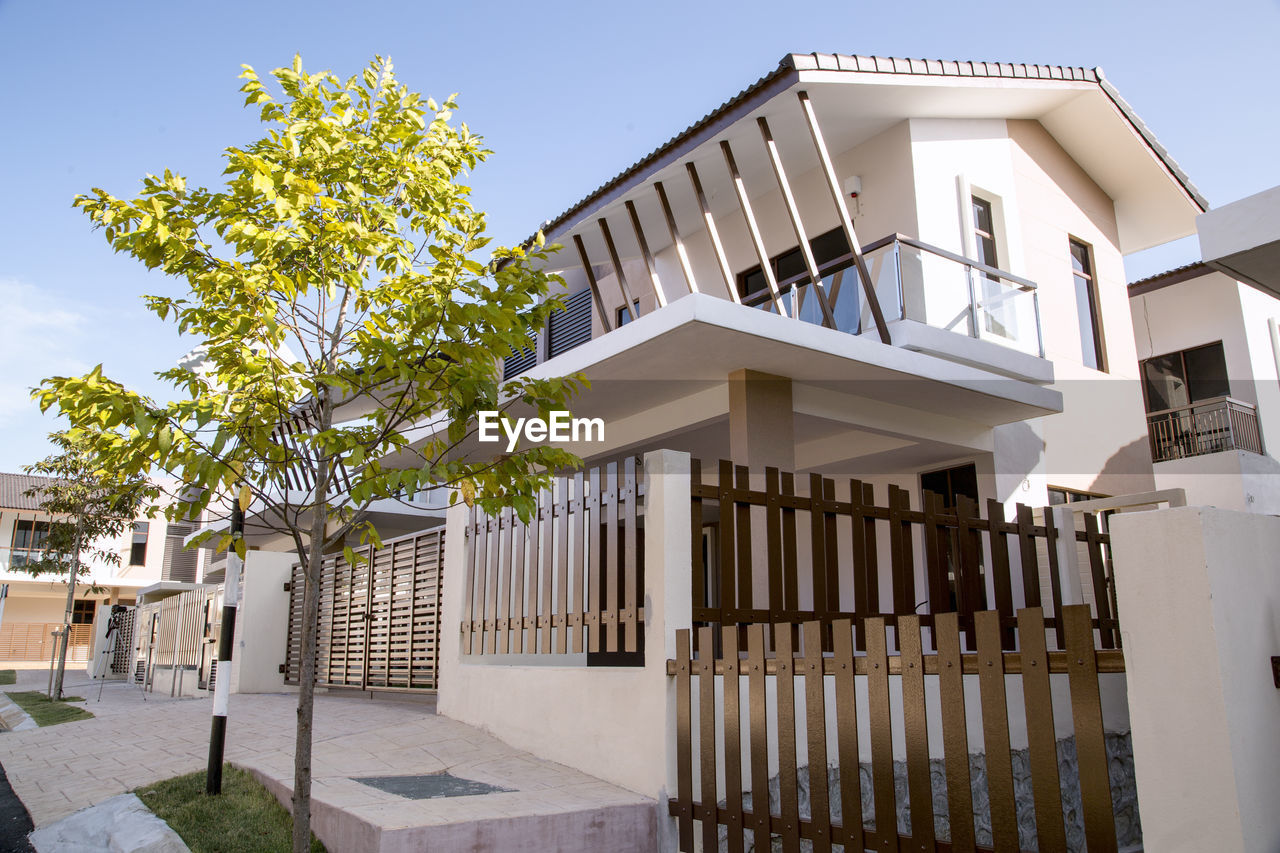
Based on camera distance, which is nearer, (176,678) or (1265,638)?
(1265,638)

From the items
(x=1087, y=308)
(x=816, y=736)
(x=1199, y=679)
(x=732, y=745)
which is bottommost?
(x=732, y=745)

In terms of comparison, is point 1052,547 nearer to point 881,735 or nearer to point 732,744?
point 732,744

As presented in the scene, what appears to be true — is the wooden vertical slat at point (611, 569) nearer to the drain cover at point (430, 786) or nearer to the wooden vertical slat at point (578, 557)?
the wooden vertical slat at point (578, 557)

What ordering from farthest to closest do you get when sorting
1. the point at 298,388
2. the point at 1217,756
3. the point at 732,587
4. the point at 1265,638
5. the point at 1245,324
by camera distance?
1. the point at 1245,324
2. the point at 732,587
3. the point at 298,388
4. the point at 1265,638
5. the point at 1217,756

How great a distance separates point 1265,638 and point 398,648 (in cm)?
1029

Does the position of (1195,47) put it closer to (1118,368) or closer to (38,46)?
(1118,368)

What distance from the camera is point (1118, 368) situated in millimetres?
15242

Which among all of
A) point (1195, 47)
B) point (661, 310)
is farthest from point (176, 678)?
point (1195, 47)

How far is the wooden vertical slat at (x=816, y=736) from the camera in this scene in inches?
183

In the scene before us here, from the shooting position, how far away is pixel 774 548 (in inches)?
264

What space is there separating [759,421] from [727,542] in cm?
370

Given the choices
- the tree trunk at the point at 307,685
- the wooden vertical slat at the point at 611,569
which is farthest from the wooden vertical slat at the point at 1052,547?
the tree trunk at the point at 307,685

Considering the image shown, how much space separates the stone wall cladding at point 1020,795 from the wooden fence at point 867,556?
936 millimetres

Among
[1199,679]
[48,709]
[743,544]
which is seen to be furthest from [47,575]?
[1199,679]
